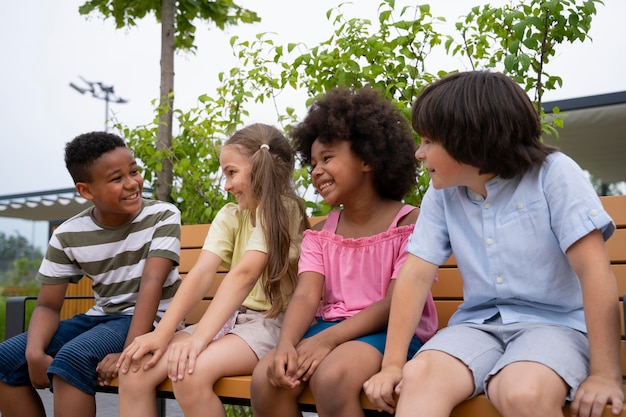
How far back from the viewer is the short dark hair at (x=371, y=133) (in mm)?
2537

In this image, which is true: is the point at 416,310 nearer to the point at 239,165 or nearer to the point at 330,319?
the point at 330,319

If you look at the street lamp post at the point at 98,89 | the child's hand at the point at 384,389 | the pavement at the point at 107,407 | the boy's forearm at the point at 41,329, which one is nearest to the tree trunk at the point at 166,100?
the pavement at the point at 107,407

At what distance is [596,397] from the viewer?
162 cm

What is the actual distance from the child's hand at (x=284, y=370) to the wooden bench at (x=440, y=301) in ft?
0.32

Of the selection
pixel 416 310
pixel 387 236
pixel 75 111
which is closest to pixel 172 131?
pixel 387 236

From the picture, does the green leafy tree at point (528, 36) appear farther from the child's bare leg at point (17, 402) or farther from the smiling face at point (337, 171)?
the child's bare leg at point (17, 402)

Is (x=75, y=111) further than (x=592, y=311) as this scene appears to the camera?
Yes

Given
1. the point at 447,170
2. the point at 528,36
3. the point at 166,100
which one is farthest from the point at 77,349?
the point at 166,100

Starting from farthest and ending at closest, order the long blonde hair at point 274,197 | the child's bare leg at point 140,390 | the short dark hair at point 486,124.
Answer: the long blonde hair at point 274,197, the child's bare leg at point 140,390, the short dark hair at point 486,124

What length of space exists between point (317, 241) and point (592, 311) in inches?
40.6

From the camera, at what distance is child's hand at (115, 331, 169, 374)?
2.38 m

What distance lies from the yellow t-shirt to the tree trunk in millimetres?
1663

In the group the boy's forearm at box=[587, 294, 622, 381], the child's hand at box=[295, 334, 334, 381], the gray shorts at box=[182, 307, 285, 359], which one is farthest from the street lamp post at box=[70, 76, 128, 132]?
the boy's forearm at box=[587, 294, 622, 381]

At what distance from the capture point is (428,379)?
1769 mm
